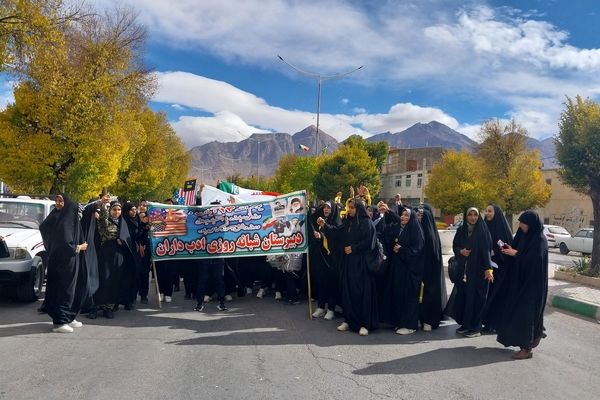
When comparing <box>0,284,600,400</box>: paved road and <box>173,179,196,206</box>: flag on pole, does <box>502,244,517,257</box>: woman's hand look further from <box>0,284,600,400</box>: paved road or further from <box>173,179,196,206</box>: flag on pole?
<box>173,179,196,206</box>: flag on pole

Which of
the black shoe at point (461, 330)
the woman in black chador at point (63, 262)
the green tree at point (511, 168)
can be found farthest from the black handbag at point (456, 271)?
the green tree at point (511, 168)

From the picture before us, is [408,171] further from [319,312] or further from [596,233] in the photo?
[319,312]

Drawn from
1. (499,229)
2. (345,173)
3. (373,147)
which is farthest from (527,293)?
(373,147)

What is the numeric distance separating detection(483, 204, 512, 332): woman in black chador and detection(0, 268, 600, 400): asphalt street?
0.31 m

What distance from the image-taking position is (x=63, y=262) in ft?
20.9

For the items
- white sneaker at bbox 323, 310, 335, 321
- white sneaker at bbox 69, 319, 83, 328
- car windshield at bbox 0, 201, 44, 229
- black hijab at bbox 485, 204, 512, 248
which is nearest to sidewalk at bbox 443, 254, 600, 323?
black hijab at bbox 485, 204, 512, 248

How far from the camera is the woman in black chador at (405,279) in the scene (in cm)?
670

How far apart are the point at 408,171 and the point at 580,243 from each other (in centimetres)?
4060

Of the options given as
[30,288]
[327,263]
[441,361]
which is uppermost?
[327,263]

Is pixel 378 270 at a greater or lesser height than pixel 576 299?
greater

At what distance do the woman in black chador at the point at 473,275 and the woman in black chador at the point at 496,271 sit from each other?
106 millimetres

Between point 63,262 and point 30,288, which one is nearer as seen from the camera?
point 63,262

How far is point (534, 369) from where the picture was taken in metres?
5.35

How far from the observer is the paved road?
4469mm
